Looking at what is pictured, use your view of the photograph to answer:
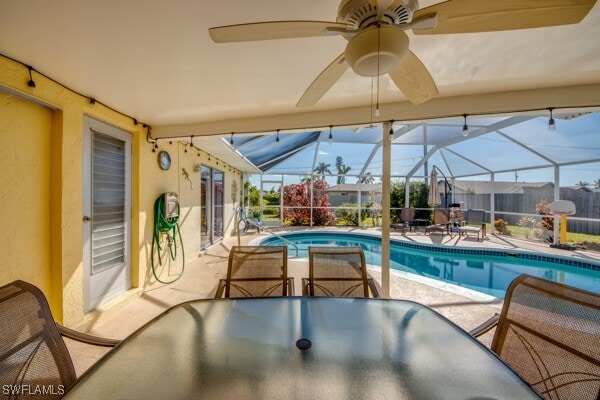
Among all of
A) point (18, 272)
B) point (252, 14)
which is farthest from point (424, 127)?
point (18, 272)

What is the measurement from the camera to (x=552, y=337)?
1066mm

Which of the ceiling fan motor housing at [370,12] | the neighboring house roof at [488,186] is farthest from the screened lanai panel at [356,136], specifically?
the ceiling fan motor housing at [370,12]

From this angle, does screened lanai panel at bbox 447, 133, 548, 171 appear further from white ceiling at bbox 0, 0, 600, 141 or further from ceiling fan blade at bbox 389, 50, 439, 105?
ceiling fan blade at bbox 389, 50, 439, 105

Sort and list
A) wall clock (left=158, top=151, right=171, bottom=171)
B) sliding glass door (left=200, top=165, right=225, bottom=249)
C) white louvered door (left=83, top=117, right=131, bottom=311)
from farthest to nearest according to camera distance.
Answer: sliding glass door (left=200, top=165, right=225, bottom=249) < wall clock (left=158, top=151, right=171, bottom=171) < white louvered door (left=83, top=117, right=131, bottom=311)

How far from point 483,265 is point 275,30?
6.34 m

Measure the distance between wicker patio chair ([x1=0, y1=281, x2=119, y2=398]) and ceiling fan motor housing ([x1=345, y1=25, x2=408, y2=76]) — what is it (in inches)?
70.4

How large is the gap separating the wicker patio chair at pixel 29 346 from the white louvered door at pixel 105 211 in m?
1.80

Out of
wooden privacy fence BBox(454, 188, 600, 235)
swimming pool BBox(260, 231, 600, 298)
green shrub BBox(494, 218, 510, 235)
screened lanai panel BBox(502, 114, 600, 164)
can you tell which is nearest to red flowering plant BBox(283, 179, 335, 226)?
swimming pool BBox(260, 231, 600, 298)

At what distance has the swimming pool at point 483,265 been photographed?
4.32m

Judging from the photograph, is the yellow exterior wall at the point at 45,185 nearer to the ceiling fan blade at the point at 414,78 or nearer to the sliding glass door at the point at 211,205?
the ceiling fan blade at the point at 414,78

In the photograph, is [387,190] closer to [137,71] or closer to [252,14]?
[252,14]

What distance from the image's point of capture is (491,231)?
7.91 metres

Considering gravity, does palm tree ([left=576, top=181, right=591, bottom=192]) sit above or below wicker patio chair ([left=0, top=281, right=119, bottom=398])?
above

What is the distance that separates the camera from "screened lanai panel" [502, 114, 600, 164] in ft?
15.5
